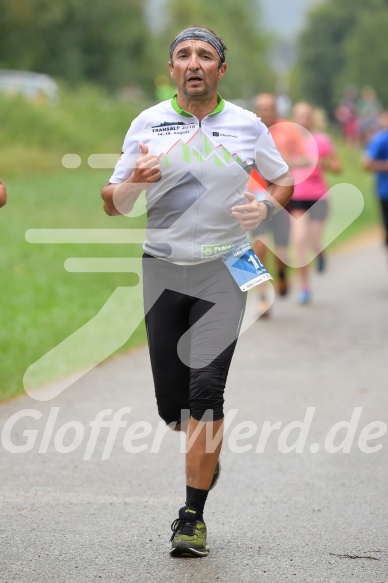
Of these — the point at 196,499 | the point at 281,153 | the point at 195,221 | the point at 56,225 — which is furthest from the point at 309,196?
the point at 196,499

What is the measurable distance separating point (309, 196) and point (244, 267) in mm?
8480

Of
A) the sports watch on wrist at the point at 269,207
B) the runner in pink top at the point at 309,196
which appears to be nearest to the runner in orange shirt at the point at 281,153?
the runner in pink top at the point at 309,196

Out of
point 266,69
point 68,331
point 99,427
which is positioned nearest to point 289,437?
point 99,427

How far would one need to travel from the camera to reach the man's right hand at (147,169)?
537cm

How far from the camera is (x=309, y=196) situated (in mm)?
14062

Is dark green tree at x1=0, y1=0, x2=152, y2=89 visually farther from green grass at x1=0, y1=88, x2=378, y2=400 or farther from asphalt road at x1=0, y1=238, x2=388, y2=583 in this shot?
asphalt road at x1=0, y1=238, x2=388, y2=583

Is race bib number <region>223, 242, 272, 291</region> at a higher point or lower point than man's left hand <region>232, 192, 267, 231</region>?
lower

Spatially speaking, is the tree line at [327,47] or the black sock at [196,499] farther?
the tree line at [327,47]

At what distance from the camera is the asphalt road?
525cm

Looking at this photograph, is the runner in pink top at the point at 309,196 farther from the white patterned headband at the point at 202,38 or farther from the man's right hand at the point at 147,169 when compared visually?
the man's right hand at the point at 147,169

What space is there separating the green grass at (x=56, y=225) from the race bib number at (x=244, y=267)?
3.61 metres

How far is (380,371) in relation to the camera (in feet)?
33.3

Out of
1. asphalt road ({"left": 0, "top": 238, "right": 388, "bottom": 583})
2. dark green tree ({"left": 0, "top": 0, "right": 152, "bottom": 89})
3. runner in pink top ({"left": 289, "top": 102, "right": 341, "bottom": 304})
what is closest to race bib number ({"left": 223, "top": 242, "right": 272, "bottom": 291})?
asphalt road ({"left": 0, "top": 238, "right": 388, "bottom": 583})

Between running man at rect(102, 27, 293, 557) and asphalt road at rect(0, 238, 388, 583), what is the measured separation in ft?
1.06
